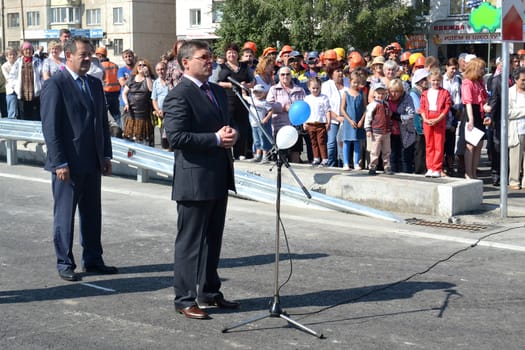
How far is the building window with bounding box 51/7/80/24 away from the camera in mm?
81188

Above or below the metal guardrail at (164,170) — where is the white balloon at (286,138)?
above

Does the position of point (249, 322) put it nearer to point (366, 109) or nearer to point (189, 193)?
point (189, 193)

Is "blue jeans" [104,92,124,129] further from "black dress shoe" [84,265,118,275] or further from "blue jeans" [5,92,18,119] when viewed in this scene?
"black dress shoe" [84,265,118,275]

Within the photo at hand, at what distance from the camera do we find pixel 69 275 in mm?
7473

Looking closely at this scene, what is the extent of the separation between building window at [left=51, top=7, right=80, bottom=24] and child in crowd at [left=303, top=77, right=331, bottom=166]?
232ft

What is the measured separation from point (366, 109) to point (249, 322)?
730cm

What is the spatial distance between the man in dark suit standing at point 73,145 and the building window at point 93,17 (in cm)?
7345

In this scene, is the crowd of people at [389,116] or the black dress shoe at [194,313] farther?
the crowd of people at [389,116]

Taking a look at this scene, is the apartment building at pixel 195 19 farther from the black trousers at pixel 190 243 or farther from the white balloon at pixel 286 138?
the white balloon at pixel 286 138

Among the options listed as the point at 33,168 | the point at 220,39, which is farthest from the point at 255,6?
the point at 33,168

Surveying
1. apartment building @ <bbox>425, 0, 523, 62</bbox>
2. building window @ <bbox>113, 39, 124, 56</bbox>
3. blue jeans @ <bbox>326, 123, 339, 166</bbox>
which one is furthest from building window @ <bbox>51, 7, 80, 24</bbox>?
blue jeans @ <bbox>326, 123, 339, 166</bbox>

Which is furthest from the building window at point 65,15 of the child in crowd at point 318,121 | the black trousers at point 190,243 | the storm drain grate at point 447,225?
the black trousers at point 190,243

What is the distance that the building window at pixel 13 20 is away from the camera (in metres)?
87.4

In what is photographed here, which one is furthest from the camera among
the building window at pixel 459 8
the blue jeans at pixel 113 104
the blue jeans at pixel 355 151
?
the building window at pixel 459 8
